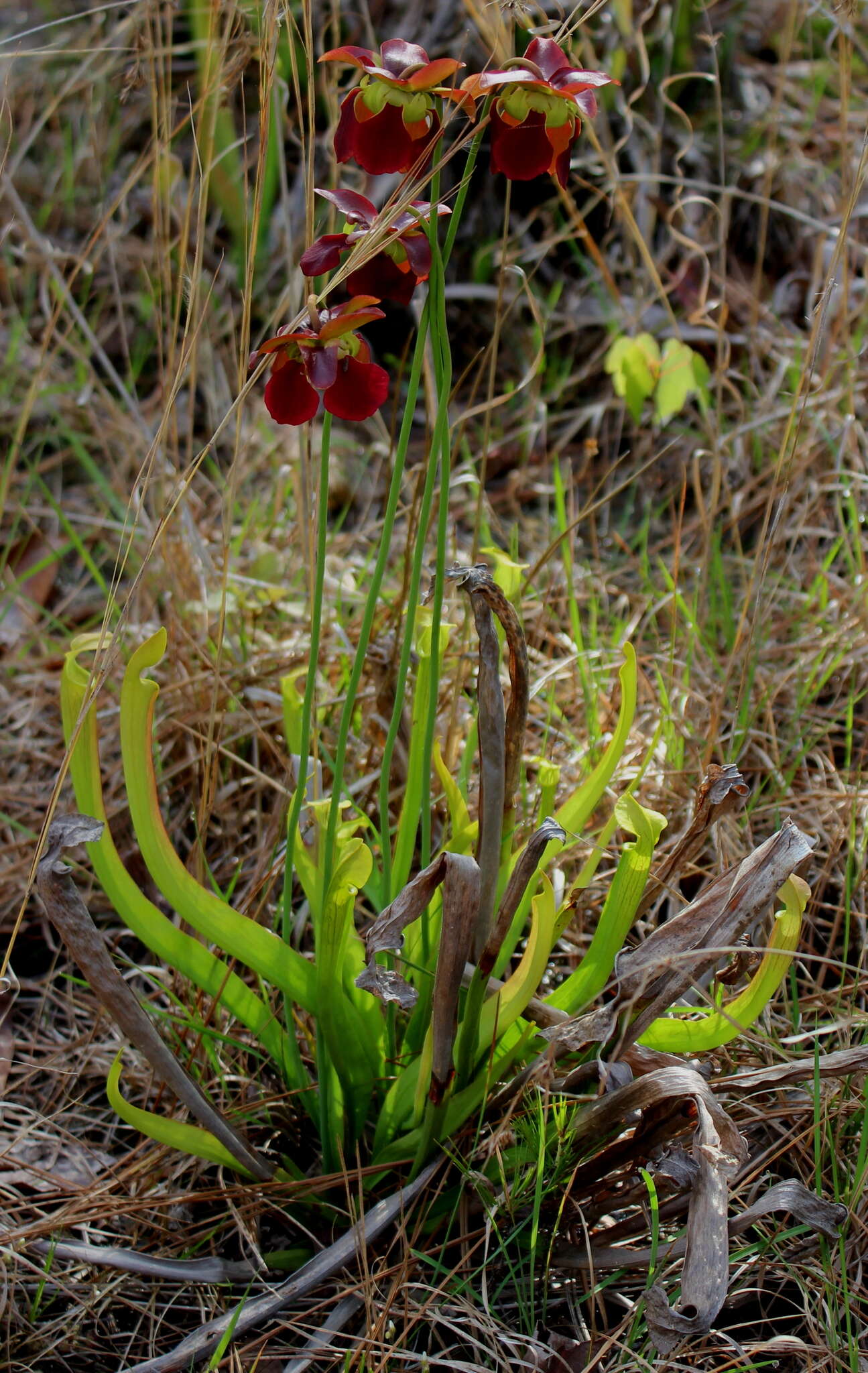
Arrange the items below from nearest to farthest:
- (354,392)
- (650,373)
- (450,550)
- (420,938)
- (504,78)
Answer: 1. (504,78)
2. (354,392)
3. (420,938)
4. (650,373)
5. (450,550)

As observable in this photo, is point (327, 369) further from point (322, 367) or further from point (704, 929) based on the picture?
point (704, 929)

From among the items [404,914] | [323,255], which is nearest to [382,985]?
[404,914]

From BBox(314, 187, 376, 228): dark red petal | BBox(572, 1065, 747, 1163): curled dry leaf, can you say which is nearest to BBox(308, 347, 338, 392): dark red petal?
BBox(314, 187, 376, 228): dark red petal

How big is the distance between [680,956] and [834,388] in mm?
1586

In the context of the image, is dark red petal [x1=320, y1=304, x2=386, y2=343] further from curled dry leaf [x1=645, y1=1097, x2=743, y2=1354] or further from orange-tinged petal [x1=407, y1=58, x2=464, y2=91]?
curled dry leaf [x1=645, y1=1097, x2=743, y2=1354]

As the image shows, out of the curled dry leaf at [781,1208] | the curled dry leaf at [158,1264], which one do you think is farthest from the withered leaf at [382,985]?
the curled dry leaf at [158,1264]

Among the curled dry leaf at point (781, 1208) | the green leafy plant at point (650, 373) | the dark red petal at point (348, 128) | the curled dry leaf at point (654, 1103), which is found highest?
the dark red petal at point (348, 128)

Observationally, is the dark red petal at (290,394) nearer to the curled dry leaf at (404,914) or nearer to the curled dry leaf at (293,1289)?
the curled dry leaf at (404,914)

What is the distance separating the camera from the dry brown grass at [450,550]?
1068 millimetres

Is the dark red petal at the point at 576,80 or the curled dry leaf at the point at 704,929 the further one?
the curled dry leaf at the point at 704,929

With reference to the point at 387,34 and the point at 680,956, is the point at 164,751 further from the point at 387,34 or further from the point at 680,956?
the point at 387,34

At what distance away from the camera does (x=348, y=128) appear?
0.81 metres

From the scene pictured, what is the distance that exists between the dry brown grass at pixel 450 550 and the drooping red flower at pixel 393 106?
179 millimetres

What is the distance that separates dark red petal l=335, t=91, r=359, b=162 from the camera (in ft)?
2.65
